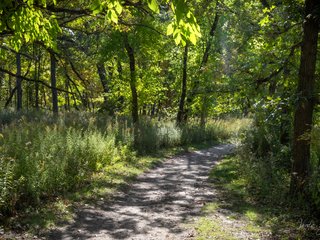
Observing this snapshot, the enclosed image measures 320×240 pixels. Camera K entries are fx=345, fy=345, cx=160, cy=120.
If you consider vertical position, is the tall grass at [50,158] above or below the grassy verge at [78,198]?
above

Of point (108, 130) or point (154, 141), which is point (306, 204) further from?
point (154, 141)

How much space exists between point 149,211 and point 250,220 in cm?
227

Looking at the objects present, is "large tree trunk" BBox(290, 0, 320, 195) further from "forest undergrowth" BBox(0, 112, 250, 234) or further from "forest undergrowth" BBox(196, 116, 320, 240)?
"forest undergrowth" BBox(0, 112, 250, 234)

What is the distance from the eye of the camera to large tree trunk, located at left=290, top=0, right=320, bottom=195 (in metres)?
7.16

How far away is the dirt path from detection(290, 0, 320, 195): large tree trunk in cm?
239

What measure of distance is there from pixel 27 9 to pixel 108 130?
33.6 ft

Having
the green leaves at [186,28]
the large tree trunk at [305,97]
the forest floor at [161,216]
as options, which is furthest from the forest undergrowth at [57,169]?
the large tree trunk at [305,97]

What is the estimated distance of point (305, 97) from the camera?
6.91 metres

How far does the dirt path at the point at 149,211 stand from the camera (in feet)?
21.2

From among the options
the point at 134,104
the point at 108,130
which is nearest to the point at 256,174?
the point at 108,130

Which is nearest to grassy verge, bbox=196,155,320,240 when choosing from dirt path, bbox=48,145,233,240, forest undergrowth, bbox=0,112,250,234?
dirt path, bbox=48,145,233,240

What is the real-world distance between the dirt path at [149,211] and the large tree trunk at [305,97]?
2.39m

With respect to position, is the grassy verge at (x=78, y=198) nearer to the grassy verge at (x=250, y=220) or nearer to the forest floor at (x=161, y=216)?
the forest floor at (x=161, y=216)

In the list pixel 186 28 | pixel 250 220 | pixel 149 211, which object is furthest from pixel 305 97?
pixel 186 28
